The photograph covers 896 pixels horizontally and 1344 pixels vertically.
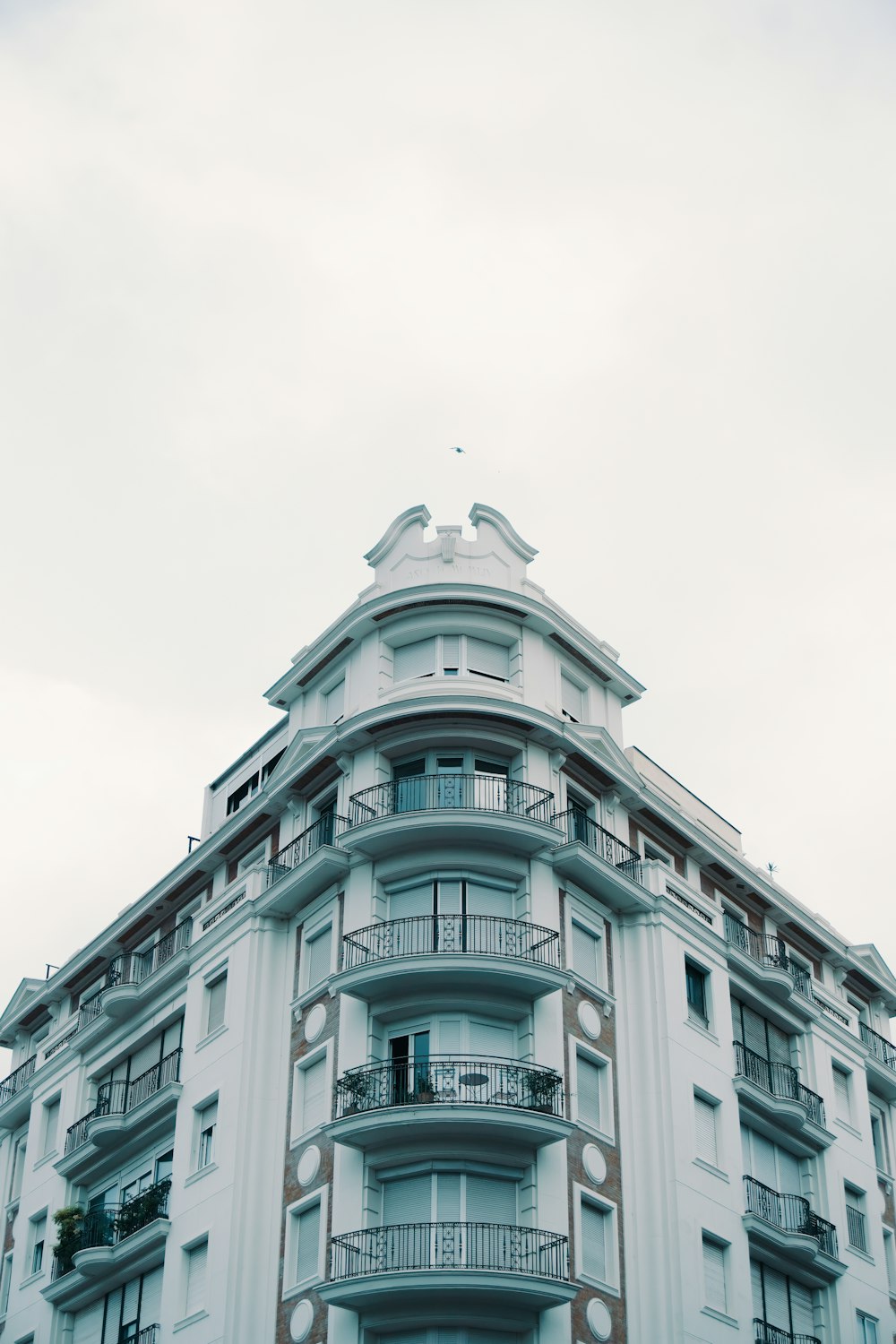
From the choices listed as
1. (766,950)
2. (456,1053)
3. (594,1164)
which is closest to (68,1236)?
(456,1053)

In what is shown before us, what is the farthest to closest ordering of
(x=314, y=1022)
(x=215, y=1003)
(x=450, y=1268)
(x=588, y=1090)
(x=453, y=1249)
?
(x=215, y=1003), (x=314, y=1022), (x=588, y=1090), (x=453, y=1249), (x=450, y=1268)

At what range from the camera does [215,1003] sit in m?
47.7

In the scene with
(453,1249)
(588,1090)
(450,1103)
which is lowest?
(453,1249)

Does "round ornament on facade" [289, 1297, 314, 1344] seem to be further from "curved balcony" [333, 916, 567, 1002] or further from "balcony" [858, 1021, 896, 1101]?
"balcony" [858, 1021, 896, 1101]

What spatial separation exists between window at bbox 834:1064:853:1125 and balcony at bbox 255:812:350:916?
17.7 metres

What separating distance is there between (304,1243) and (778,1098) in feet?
45.4

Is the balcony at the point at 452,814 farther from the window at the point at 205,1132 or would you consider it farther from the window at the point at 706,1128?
the window at the point at 205,1132

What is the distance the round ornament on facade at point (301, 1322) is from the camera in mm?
38688

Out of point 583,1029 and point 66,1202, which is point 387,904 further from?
point 66,1202

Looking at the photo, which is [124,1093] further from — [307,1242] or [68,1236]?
[307,1242]

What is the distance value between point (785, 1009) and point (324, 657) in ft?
54.2

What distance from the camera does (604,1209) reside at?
4038 centimetres

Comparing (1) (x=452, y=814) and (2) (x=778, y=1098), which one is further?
(2) (x=778, y=1098)

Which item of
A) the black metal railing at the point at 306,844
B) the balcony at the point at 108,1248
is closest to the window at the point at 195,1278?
the balcony at the point at 108,1248
